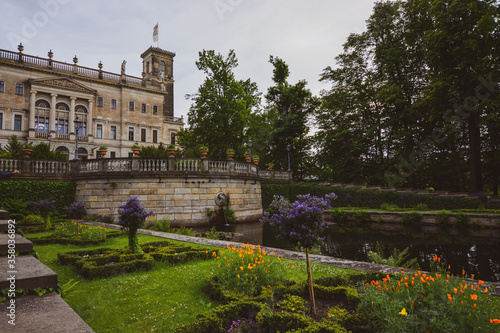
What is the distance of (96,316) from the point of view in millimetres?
4414

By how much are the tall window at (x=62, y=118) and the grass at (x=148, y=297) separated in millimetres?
45983

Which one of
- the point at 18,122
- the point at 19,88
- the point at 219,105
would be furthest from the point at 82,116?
the point at 219,105

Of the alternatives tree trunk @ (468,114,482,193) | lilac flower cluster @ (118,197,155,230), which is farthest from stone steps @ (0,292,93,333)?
tree trunk @ (468,114,482,193)

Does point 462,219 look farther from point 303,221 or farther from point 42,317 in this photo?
point 42,317

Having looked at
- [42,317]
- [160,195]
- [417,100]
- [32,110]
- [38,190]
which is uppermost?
[32,110]

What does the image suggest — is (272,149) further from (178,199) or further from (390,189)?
(178,199)

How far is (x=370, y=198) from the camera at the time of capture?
2594 centimetres

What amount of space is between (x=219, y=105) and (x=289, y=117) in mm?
8268

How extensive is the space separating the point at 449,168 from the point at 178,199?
24.3m

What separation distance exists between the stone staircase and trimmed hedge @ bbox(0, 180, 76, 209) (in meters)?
16.4

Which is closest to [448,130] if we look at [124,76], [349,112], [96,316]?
[349,112]

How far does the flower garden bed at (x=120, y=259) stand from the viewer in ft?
21.4

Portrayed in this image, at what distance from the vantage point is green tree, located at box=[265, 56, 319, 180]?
1349 inches

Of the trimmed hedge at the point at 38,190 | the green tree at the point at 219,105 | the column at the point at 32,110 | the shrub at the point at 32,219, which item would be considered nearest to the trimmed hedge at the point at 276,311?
the shrub at the point at 32,219
